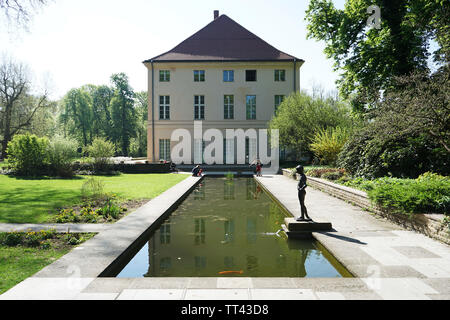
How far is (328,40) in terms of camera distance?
62.5ft

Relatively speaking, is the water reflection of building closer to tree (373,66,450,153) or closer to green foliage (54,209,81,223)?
green foliage (54,209,81,223)

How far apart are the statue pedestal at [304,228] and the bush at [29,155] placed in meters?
19.5

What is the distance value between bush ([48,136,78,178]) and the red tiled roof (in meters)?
14.2

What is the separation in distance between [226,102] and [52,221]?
85.0ft

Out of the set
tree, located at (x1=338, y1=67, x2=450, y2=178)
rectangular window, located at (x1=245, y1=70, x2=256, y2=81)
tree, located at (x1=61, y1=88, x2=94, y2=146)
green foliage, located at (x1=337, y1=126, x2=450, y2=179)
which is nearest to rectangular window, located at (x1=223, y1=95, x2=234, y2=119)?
rectangular window, located at (x1=245, y1=70, x2=256, y2=81)

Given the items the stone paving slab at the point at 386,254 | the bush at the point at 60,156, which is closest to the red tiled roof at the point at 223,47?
the bush at the point at 60,156

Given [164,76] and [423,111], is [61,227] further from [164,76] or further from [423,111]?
[164,76]

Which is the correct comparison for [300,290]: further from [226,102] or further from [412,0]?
[226,102]

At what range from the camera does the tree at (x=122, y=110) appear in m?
57.2

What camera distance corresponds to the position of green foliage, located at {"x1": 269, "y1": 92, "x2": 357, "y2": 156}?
21.8 meters

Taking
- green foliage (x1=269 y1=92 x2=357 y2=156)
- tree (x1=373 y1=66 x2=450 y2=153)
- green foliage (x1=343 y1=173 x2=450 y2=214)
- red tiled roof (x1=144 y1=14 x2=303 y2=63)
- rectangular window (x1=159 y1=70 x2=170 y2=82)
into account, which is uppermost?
red tiled roof (x1=144 y1=14 x2=303 y2=63)

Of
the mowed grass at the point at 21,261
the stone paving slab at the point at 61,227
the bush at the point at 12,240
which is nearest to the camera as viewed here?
the mowed grass at the point at 21,261

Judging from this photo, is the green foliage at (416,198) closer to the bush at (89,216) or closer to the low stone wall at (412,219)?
the low stone wall at (412,219)

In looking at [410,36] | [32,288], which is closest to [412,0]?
[410,36]
